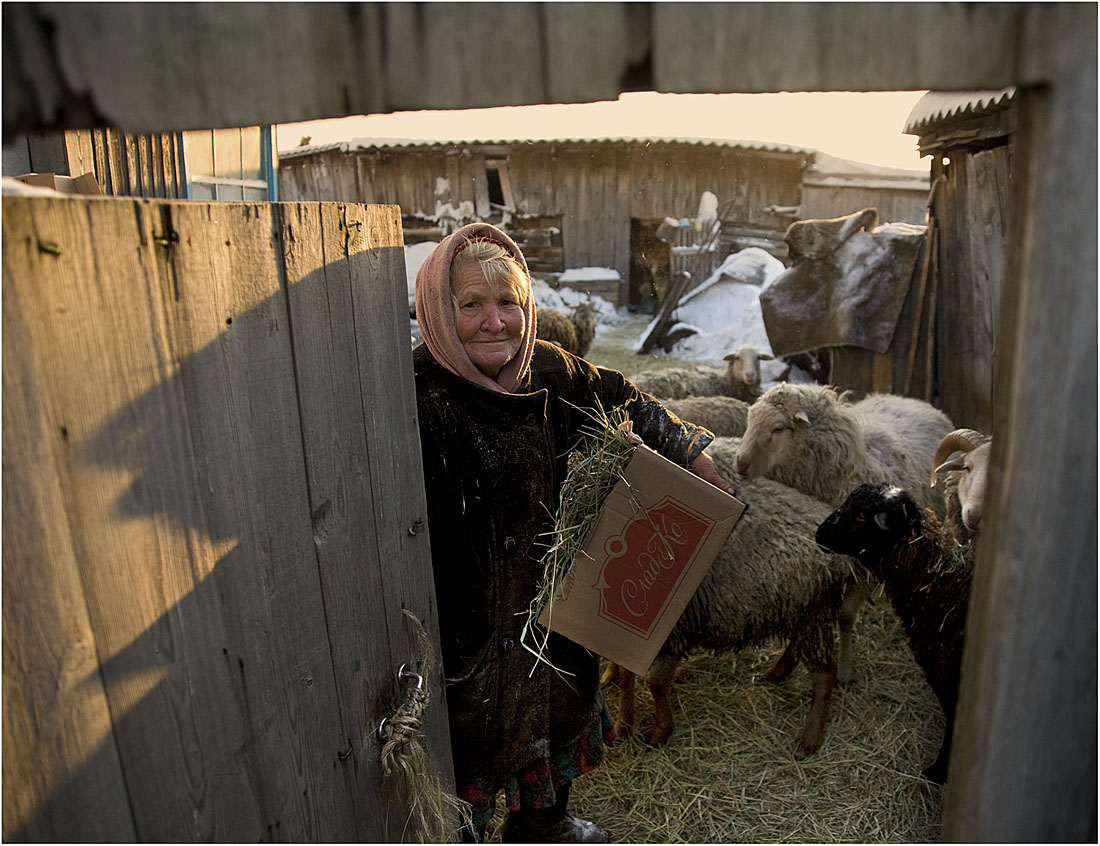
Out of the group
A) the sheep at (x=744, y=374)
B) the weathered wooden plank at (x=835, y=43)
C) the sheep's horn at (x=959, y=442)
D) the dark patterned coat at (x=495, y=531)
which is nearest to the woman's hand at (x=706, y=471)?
the dark patterned coat at (x=495, y=531)

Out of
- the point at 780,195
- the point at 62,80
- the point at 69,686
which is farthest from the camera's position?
the point at 780,195

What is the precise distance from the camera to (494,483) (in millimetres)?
2359

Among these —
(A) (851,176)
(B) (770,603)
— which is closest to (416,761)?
(B) (770,603)

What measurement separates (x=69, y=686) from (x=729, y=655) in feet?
13.9

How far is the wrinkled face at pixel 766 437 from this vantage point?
14.6ft

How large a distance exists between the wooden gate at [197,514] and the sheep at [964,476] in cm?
280

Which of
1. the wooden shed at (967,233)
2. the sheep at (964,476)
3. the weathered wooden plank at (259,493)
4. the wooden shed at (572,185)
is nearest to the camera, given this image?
the weathered wooden plank at (259,493)

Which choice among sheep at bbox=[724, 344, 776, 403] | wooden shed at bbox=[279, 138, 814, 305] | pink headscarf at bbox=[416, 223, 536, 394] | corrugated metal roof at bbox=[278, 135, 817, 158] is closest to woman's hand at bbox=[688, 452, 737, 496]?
pink headscarf at bbox=[416, 223, 536, 394]

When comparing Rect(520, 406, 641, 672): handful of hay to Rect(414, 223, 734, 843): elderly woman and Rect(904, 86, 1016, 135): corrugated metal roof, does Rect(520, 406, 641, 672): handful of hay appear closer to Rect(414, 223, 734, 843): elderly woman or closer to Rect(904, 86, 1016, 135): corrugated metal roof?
Rect(414, 223, 734, 843): elderly woman

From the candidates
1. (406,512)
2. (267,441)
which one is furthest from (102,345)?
(406,512)

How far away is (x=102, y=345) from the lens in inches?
44.2

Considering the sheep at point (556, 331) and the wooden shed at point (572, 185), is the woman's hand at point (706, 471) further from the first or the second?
the wooden shed at point (572, 185)

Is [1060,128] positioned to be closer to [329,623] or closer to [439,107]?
A: [439,107]

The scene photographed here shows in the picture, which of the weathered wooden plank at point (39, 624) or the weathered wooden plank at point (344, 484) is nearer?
the weathered wooden plank at point (39, 624)
